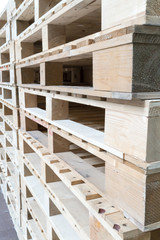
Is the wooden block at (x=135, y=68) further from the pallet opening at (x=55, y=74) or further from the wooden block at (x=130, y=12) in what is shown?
the pallet opening at (x=55, y=74)

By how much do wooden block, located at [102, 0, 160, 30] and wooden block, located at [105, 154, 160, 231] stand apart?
2.50 ft

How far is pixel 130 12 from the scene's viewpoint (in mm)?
1293

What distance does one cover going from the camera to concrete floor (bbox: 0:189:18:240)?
519 centimetres

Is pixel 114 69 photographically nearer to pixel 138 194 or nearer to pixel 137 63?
pixel 137 63

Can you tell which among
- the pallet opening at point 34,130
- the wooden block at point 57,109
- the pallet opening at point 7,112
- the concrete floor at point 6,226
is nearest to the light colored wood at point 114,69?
the wooden block at point 57,109

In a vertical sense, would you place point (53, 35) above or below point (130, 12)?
above

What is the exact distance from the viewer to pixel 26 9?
10.5ft

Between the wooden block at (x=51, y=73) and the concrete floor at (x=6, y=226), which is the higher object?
the wooden block at (x=51, y=73)

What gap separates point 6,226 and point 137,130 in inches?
201

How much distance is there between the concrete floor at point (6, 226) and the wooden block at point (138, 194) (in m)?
4.42

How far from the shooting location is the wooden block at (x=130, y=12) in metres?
1.21

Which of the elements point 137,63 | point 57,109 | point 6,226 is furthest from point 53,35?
point 6,226

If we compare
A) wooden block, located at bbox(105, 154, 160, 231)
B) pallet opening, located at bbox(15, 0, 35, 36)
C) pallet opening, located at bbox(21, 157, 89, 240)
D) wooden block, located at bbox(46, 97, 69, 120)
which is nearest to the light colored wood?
wooden block, located at bbox(105, 154, 160, 231)

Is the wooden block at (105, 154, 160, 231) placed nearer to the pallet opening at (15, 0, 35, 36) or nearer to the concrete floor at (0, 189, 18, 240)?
the pallet opening at (15, 0, 35, 36)
